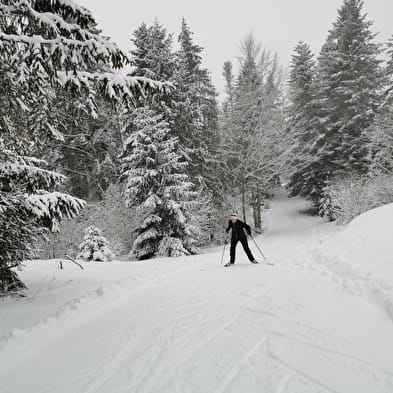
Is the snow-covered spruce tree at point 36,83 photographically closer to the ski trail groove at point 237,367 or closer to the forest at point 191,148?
the forest at point 191,148

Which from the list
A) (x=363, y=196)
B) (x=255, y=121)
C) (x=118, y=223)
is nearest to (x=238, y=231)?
(x=363, y=196)

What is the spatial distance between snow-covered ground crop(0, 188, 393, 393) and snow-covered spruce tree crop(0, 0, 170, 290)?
5.34 ft

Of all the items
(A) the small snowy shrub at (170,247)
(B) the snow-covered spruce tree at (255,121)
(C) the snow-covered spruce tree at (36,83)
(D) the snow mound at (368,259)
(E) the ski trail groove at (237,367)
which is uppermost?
(B) the snow-covered spruce tree at (255,121)

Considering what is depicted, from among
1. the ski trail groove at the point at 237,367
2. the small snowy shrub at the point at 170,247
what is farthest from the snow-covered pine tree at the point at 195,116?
the ski trail groove at the point at 237,367

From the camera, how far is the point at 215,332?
3309 mm

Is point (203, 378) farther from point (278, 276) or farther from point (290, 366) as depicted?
point (278, 276)

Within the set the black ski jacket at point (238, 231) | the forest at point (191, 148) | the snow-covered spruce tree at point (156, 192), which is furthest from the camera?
the snow-covered spruce tree at point (156, 192)

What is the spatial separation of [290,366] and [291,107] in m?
23.1

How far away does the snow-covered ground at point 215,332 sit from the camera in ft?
8.05

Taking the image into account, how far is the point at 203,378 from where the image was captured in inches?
97.6

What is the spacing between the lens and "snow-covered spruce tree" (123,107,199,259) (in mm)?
12363

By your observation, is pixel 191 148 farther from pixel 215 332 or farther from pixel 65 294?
pixel 215 332

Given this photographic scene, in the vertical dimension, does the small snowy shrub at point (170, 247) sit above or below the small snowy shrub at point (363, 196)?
below

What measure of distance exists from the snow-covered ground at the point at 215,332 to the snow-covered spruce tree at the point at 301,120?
15.4 meters
